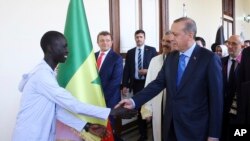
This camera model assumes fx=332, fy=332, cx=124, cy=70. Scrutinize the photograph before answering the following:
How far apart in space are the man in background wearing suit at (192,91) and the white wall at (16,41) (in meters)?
1.77

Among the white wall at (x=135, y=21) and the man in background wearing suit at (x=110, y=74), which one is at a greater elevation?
the white wall at (x=135, y=21)

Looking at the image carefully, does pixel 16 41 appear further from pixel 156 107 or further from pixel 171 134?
pixel 171 134

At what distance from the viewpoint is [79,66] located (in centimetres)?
267

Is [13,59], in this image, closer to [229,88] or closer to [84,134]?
[84,134]

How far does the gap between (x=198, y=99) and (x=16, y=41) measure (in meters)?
2.07

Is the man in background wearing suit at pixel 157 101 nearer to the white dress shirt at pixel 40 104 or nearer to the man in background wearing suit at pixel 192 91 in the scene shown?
the man in background wearing suit at pixel 192 91

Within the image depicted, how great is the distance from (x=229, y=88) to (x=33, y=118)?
6.34ft

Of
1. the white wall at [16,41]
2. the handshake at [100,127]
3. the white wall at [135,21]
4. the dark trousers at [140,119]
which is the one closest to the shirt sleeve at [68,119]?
the handshake at [100,127]

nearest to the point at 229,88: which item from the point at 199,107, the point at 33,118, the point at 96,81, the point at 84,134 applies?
the point at 199,107

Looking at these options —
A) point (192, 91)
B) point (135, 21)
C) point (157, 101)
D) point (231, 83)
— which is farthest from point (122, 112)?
point (135, 21)

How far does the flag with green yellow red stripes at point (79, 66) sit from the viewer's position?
264 cm

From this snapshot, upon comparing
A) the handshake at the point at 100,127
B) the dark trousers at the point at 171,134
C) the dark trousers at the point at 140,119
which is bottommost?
the dark trousers at the point at 140,119

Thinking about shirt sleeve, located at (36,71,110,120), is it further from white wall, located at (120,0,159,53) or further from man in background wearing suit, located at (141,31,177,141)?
white wall, located at (120,0,159,53)

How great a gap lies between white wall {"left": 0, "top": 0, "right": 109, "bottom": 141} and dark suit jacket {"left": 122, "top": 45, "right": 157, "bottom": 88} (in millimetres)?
1399
